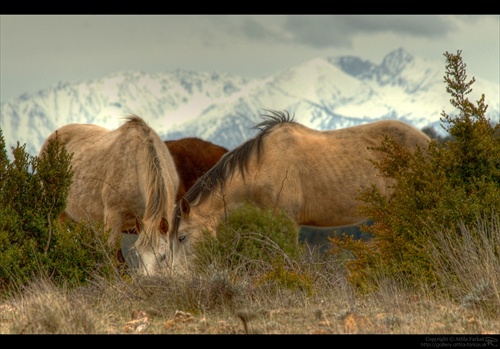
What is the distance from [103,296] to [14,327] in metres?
1.42

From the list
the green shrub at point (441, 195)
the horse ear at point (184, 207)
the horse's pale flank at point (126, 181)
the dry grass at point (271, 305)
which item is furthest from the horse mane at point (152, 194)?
the green shrub at point (441, 195)

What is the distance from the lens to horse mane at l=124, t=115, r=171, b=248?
10.4 meters

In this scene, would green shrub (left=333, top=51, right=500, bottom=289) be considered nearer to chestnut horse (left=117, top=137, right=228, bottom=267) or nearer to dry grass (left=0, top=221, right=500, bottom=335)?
dry grass (left=0, top=221, right=500, bottom=335)

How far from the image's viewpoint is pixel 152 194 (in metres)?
11.4

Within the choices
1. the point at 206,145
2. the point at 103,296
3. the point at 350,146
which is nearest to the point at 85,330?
the point at 103,296

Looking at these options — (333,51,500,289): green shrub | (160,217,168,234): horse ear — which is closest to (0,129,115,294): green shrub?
(160,217,168,234): horse ear

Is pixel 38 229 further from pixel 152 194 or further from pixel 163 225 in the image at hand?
pixel 152 194

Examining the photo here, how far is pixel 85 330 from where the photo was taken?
6246 millimetres

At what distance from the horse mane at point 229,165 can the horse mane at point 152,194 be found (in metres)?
0.42

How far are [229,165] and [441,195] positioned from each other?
14.5 feet

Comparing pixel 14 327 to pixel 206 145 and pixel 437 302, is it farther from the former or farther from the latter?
pixel 206 145

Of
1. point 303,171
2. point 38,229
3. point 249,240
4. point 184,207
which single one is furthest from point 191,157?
point 38,229
